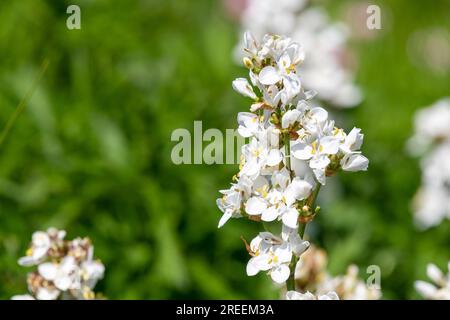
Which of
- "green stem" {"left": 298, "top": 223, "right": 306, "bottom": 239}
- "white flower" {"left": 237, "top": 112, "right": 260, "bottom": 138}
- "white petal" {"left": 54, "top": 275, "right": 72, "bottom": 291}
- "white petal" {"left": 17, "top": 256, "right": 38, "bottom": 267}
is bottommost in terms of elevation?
"white petal" {"left": 54, "top": 275, "right": 72, "bottom": 291}

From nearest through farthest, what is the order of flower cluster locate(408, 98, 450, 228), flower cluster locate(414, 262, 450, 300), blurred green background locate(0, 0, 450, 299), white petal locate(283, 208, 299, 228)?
white petal locate(283, 208, 299, 228) → flower cluster locate(414, 262, 450, 300) → blurred green background locate(0, 0, 450, 299) → flower cluster locate(408, 98, 450, 228)

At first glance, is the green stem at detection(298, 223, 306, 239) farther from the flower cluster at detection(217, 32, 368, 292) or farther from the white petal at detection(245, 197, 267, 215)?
the white petal at detection(245, 197, 267, 215)

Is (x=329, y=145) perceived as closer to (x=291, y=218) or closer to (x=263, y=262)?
(x=291, y=218)

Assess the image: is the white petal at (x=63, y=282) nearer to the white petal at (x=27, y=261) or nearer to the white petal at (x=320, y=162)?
the white petal at (x=27, y=261)

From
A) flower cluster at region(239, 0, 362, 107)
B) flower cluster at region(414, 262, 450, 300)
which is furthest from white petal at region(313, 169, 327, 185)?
flower cluster at region(239, 0, 362, 107)

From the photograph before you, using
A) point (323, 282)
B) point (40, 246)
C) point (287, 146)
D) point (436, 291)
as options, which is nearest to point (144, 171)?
point (323, 282)

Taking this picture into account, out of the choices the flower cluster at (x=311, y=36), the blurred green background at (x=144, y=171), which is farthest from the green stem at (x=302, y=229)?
the flower cluster at (x=311, y=36)

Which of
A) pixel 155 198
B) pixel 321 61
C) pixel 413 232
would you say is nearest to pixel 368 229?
pixel 413 232
